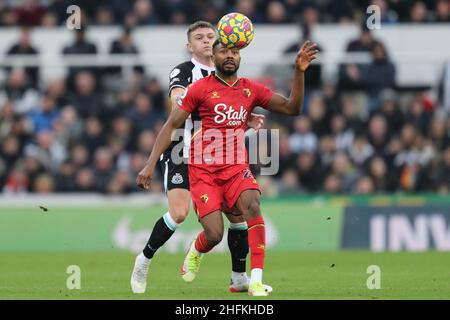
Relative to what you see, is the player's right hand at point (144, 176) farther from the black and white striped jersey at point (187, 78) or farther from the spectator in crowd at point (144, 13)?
the spectator in crowd at point (144, 13)

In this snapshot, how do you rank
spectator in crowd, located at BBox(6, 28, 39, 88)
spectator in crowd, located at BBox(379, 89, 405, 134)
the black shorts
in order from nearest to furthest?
the black shorts, spectator in crowd, located at BBox(379, 89, 405, 134), spectator in crowd, located at BBox(6, 28, 39, 88)

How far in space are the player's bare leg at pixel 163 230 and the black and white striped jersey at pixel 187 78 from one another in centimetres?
42

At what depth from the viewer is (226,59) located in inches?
441

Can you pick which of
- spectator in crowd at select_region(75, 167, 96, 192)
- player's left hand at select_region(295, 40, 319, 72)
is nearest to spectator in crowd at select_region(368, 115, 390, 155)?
spectator in crowd at select_region(75, 167, 96, 192)

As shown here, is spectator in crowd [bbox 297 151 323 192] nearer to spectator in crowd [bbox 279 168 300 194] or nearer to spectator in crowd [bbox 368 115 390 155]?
spectator in crowd [bbox 279 168 300 194]

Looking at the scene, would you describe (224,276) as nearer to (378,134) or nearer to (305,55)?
(305,55)

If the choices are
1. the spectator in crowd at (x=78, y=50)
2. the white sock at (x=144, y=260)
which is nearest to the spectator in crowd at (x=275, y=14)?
the spectator in crowd at (x=78, y=50)

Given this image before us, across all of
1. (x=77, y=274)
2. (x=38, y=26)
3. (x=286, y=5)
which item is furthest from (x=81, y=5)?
(x=77, y=274)

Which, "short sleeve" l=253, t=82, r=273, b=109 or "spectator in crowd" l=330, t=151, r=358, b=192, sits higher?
"short sleeve" l=253, t=82, r=273, b=109

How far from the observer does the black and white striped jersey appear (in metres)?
12.1

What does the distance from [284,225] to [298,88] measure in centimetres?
795

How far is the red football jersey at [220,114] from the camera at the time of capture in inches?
447

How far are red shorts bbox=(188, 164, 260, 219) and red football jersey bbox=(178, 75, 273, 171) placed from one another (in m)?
0.07

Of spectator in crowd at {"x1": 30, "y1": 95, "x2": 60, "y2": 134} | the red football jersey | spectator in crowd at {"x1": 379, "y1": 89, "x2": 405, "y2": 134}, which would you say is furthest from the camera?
spectator in crowd at {"x1": 30, "y1": 95, "x2": 60, "y2": 134}
